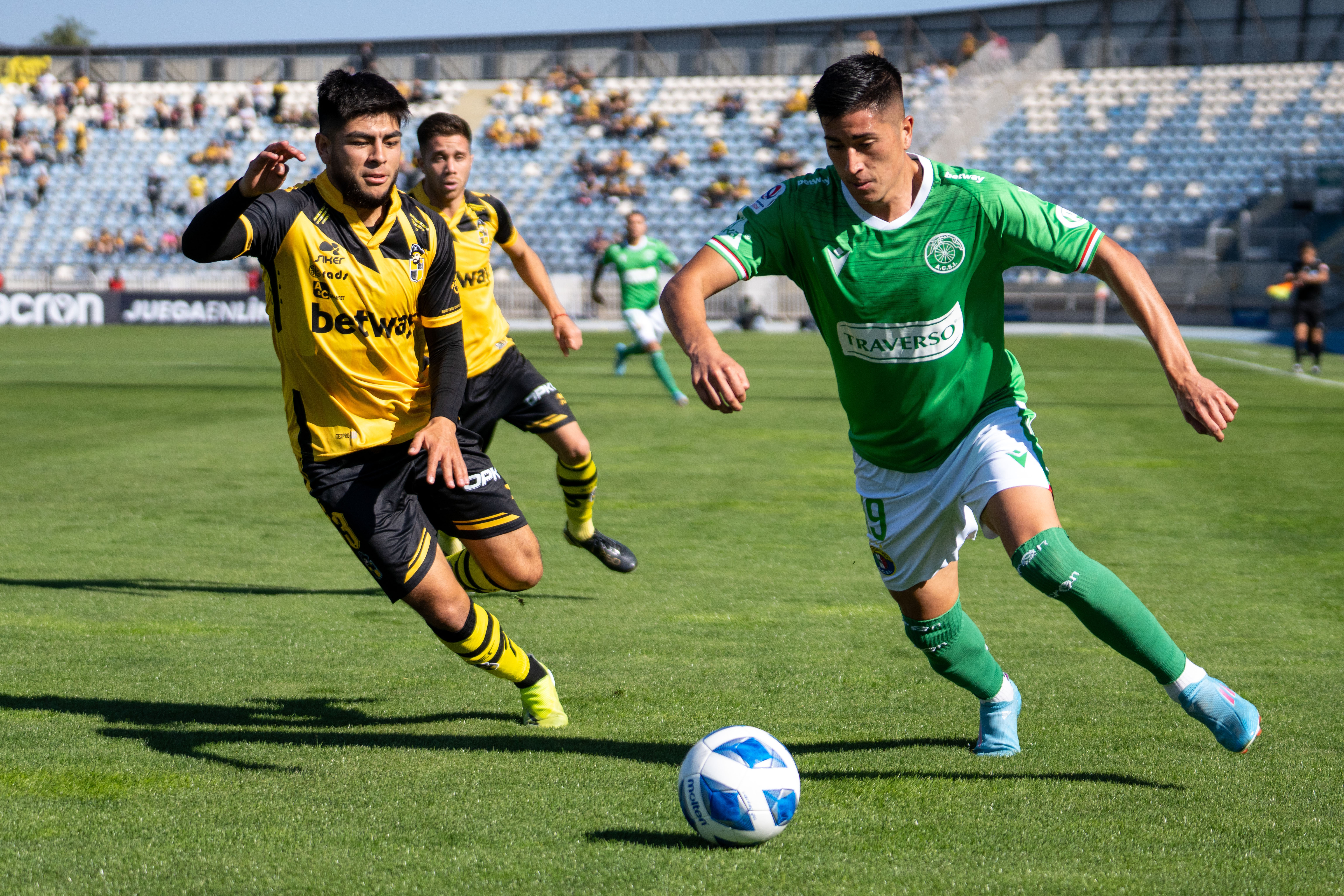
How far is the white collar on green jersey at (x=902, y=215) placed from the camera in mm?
3992

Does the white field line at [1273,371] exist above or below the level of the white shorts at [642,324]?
below

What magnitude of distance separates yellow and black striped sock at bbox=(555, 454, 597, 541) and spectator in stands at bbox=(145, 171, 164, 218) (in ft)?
131

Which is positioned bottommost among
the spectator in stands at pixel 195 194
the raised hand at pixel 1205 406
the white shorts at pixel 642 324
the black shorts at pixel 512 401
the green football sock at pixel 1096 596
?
the spectator in stands at pixel 195 194

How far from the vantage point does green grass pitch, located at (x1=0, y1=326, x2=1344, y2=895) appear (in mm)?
3318

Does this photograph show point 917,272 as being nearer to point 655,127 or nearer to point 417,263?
point 417,263

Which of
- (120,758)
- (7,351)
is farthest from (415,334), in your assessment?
(7,351)

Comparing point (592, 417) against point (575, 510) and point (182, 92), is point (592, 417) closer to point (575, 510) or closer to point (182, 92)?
point (575, 510)

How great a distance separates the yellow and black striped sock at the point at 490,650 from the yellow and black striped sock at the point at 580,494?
2330mm

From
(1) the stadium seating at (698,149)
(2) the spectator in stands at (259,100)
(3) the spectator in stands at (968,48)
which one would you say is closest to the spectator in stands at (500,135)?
(1) the stadium seating at (698,149)

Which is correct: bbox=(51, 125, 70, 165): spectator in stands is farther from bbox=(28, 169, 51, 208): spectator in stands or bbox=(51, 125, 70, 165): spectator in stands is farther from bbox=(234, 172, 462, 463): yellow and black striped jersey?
bbox=(234, 172, 462, 463): yellow and black striped jersey

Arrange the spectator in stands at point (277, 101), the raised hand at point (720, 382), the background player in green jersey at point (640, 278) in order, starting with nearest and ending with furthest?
1. the raised hand at point (720, 382)
2. the background player in green jersey at point (640, 278)
3. the spectator in stands at point (277, 101)

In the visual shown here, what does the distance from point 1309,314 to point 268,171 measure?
20.8 metres

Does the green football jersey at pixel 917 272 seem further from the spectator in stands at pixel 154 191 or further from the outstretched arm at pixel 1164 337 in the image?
the spectator in stands at pixel 154 191

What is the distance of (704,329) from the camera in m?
3.72
